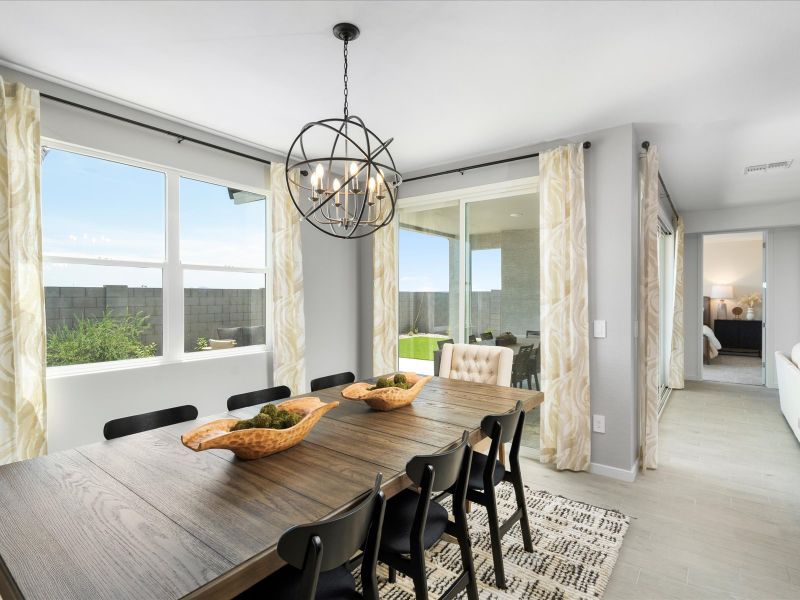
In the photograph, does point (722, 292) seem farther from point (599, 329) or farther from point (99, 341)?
point (99, 341)

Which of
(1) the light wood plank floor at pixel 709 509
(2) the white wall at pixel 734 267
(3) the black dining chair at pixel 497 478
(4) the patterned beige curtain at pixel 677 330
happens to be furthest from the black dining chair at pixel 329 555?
(2) the white wall at pixel 734 267

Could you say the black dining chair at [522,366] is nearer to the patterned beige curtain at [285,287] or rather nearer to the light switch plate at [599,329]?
the light switch plate at [599,329]

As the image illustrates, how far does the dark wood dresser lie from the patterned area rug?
8412 millimetres

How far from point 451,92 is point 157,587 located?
2.76 metres

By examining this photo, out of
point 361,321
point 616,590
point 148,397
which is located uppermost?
point 361,321

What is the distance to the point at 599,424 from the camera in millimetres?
3203

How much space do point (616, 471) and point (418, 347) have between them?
209 centimetres

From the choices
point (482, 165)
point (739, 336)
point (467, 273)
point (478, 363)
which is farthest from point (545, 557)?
point (739, 336)

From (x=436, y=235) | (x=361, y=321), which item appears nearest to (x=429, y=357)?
(x=361, y=321)

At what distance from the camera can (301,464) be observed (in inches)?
58.0

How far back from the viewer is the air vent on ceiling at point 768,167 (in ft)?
13.0

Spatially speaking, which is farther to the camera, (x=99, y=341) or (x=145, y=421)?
(x=99, y=341)

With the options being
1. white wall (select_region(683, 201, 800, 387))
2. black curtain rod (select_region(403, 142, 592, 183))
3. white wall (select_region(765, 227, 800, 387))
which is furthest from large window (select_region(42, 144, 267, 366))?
white wall (select_region(765, 227, 800, 387))

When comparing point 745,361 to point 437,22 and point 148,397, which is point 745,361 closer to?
point 437,22
